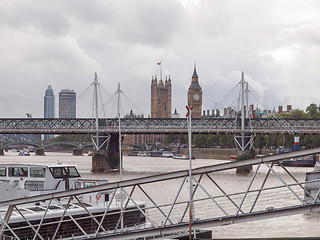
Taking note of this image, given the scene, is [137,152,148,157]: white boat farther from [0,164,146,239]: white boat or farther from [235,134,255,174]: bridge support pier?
[0,164,146,239]: white boat

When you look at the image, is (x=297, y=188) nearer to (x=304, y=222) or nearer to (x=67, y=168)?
(x=304, y=222)

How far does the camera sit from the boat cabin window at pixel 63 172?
31.1 meters

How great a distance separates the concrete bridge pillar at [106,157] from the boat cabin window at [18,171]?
5444 cm

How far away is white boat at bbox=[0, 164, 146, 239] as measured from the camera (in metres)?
25.9

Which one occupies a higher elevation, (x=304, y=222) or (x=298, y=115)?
(x=298, y=115)

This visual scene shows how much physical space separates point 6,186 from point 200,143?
13877 cm

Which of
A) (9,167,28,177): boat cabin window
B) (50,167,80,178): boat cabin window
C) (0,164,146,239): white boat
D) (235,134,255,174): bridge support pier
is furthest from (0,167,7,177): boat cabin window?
(235,134,255,174): bridge support pier

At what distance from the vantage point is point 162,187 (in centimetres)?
5753

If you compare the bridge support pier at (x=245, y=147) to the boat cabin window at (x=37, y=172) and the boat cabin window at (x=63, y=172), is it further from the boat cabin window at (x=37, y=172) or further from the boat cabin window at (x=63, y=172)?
the boat cabin window at (x=37, y=172)

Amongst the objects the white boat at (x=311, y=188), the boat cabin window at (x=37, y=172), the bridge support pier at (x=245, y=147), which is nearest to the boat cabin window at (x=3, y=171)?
the boat cabin window at (x=37, y=172)

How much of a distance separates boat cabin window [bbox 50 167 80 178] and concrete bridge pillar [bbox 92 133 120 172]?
54978mm

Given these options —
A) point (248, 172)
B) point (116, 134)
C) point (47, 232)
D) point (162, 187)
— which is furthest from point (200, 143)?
point (47, 232)

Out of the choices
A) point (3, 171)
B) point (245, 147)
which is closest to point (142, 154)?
point (245, 147)

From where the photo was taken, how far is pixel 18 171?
32094 millimetres
